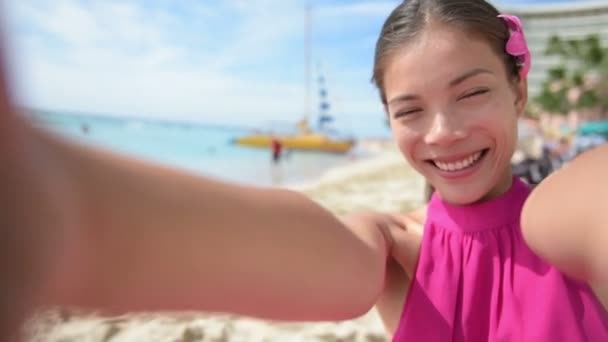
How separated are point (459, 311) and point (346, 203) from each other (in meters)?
6.63

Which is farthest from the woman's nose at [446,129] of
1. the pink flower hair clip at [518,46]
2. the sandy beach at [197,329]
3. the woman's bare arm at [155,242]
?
the sandy beach at [197,329]

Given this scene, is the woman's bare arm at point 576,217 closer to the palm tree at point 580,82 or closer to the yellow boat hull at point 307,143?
the yellow boat hull at point 307,143

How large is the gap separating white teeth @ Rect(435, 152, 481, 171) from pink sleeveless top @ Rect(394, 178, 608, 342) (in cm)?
8

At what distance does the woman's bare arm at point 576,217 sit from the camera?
657mm

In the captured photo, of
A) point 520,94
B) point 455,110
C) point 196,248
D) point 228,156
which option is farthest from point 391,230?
point 228,156

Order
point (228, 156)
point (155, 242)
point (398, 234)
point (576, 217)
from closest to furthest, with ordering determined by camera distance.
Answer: point (155, 242)
point (576, 217)
point (398, 234)
point (228, 156)

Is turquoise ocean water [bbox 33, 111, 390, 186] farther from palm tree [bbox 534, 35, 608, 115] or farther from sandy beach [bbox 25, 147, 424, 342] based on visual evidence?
palm tree [bbox 534, 35, 608, 115]

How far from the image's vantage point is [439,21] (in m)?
1.10

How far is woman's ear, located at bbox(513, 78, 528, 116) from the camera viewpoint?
46.9 inches

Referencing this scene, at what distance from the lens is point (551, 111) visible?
3600 centimetres

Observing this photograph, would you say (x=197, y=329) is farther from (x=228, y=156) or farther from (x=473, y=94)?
(x=228, y=156)

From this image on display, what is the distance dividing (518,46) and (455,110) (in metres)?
0.23

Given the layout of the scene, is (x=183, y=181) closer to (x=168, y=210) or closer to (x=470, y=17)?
(x=168, y=210)

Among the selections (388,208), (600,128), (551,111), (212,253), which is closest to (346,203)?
(388,208)
